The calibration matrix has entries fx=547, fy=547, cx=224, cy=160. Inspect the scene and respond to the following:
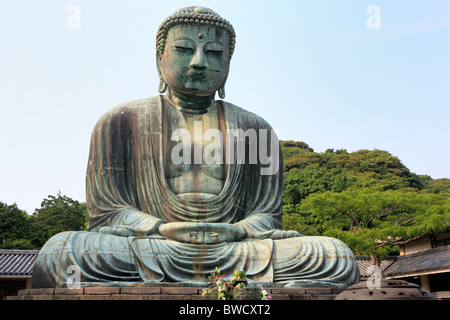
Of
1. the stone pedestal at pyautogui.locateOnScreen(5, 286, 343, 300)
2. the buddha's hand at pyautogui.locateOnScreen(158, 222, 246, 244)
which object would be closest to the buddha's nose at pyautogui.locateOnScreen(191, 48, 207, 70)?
the buddha's hand at pyautogui.locateOnScreen(158, 222, 246, 244)

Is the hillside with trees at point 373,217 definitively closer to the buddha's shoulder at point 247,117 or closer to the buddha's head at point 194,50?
the buddha's shoulder at point 247,117

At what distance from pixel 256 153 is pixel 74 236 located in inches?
124

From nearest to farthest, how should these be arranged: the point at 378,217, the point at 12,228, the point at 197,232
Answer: the point at 197,232, the point at 378,217, the point at 12,228

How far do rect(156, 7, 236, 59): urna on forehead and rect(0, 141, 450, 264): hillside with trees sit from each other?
13.6m

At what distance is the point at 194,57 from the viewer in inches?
312

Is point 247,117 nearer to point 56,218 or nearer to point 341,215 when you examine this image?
point 341,215

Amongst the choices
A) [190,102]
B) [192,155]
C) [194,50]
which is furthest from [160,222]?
[194,50]

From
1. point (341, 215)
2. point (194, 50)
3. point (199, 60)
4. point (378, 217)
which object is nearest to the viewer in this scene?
point (199, 60)

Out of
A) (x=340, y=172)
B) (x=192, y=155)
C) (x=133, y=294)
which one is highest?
(x=340, y=172)

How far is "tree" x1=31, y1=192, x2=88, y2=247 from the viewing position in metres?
25.4

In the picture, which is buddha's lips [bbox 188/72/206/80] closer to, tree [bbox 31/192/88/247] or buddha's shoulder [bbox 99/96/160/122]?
buddha's shoulder [bbox 99/96/160/122]

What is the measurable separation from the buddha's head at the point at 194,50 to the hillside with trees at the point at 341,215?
13.4 meters

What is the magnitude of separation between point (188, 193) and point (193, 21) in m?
2.53

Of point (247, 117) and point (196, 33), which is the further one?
point (247, 117)
